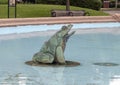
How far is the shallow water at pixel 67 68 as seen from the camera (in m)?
9.09

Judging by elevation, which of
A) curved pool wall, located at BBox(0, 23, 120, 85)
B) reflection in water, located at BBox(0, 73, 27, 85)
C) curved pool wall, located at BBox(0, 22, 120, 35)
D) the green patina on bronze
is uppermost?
the green patina on bronze

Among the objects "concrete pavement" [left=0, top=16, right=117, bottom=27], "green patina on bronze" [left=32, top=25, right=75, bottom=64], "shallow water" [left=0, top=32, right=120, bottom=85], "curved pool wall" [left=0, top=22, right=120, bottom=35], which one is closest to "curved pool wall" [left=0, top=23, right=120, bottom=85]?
"shallow water" [left=0, top=32, right=120, bottom=85]

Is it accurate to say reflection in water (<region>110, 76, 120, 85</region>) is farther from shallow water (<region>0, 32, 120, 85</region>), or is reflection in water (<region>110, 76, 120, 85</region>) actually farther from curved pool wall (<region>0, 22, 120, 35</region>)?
curved pool wall (<region>0, 22, 120, 35</region>)

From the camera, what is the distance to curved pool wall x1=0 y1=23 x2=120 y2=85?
9102mm

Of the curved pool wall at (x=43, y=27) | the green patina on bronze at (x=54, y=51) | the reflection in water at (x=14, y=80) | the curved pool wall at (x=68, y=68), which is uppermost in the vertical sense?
the green patina on bronze at (x=54, y=51)

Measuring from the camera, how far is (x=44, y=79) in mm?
9148

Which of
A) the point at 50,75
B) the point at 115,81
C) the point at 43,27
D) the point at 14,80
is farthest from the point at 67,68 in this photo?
the point at 43,27

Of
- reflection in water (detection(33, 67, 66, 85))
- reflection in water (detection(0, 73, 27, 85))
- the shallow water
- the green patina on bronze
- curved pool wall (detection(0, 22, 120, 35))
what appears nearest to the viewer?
reflection in water (detection(0, 73, 27, 85))

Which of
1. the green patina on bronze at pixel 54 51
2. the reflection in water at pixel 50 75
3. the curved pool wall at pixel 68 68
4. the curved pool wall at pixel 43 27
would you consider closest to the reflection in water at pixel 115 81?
the curved pool wall at pixel 68 68

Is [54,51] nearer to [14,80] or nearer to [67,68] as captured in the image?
[67,68]

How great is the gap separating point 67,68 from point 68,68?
3cm

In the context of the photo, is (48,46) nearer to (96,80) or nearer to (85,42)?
(96,80)

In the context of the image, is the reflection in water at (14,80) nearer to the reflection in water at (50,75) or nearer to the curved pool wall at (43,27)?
the reflection in water at (50,75)

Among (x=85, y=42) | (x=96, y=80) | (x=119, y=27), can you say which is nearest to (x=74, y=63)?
(x=96, y=80)
